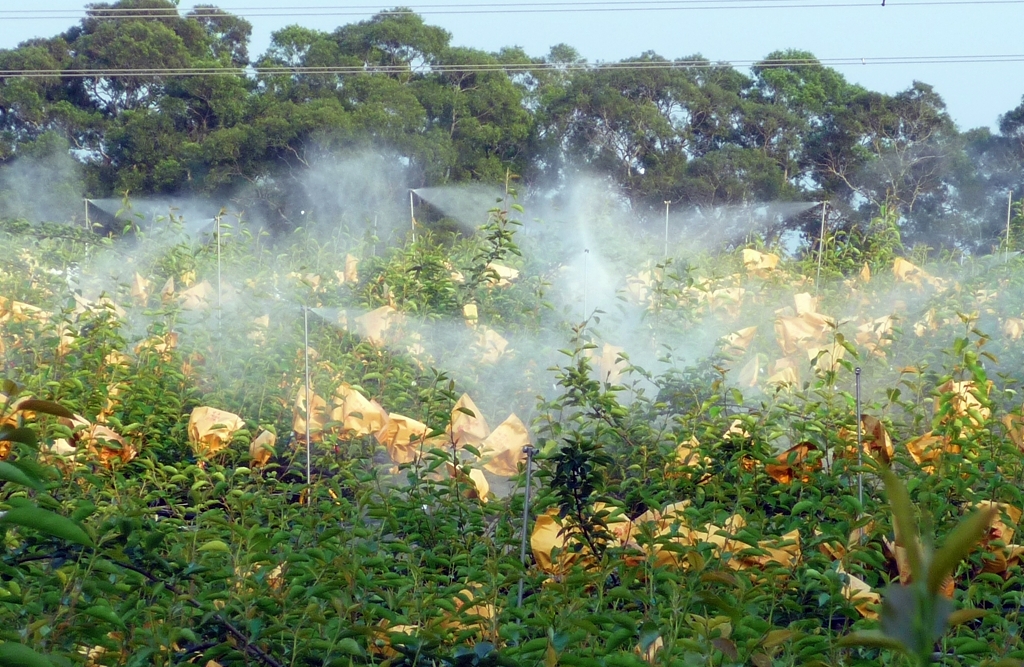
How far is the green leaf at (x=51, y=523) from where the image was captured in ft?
1.73

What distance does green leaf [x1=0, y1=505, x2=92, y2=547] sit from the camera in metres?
0.53

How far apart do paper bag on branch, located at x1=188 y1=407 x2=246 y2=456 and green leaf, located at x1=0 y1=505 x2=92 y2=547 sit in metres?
2.21

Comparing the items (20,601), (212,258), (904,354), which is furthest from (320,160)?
(20,601)

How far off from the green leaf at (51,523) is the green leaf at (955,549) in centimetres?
A: 40

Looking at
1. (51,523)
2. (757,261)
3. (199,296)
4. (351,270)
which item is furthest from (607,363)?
(51,523)

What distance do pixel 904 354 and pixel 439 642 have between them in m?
2.79

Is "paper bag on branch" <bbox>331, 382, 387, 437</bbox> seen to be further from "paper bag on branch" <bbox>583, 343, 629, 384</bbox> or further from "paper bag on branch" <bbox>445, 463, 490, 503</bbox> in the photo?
"paper bag on branch" <bbox>583, 343, 629, 384</bbox>

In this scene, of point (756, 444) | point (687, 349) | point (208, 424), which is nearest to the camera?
point (756, 444)

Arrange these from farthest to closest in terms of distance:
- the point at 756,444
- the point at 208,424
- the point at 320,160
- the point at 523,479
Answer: the point at 320,160
the point at 208,424
the point at 756,444
the point at 523,479

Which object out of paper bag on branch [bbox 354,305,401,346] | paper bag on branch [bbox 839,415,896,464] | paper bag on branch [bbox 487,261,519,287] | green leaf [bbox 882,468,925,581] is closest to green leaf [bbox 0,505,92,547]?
green leaf [bbox 882,468,925,581]

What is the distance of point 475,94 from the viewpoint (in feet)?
36.5

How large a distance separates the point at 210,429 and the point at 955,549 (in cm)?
272

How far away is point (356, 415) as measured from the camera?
2.91 m

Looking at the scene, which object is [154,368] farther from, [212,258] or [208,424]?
[212,258]
